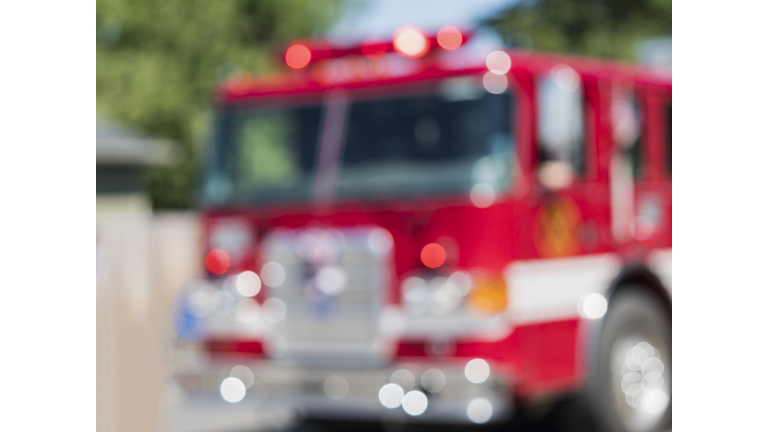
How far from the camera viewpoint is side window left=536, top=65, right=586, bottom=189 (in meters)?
5.63

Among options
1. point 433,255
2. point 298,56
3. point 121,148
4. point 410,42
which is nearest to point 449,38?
point 410,42

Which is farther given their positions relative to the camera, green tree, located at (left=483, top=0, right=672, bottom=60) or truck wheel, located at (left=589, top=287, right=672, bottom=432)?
green tree, located at (left=483, top=0, right=672, bottom=60)

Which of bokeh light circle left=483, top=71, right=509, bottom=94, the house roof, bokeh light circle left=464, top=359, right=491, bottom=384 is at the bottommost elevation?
bokeh light circle left=464, top=359, right=491, bottom=384

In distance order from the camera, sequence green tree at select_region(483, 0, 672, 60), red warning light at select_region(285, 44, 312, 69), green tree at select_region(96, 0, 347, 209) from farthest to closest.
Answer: green tree at select_region(96, 0, 347, 209)
green tree at select_region(483, 0, 672, 60)
red warning light at select_region(285, 44, 312, 69)

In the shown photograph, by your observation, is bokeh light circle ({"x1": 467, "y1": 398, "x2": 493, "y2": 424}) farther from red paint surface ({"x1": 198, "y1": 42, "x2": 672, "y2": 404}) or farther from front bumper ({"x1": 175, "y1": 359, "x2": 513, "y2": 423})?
red paint surface ({"x1": 198, "y1": 42, "x2": 672, "y2": 404})

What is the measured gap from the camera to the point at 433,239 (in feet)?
18.1

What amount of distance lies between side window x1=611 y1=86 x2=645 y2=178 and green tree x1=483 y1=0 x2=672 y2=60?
14968 millimetres

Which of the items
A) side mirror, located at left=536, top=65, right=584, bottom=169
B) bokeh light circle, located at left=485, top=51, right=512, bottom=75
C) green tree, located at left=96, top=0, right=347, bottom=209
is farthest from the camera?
green tree, located at left=96, top=0, right=347, bottom=209

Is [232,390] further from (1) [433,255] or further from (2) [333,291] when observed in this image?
(1) [433,255]

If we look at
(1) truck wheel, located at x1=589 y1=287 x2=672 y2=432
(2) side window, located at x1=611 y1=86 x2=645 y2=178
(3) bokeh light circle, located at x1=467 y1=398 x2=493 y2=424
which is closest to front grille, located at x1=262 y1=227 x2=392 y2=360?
(3) bokeh light circle, located at x1=467 y1=398 x2=493 y2=424

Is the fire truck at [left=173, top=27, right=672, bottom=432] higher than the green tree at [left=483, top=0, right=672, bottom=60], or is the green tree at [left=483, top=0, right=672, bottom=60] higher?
the green tree at [left=483, top=0, right=672, bottom=60]

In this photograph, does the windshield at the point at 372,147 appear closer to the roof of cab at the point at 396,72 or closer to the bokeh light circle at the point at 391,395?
the roof of cab at the point at 396,72

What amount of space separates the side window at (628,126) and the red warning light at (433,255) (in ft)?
4.96
